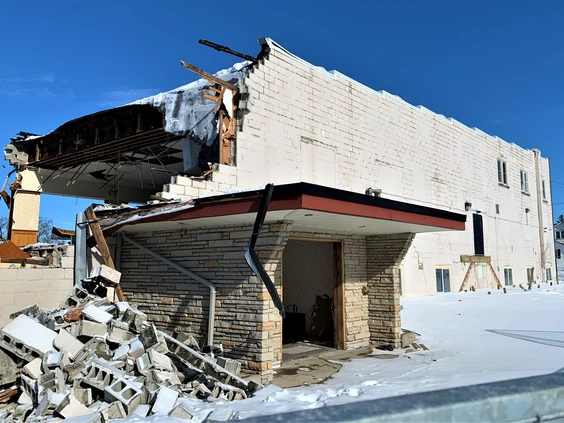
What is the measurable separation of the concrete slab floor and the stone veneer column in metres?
0.65

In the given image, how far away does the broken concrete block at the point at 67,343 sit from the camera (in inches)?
276

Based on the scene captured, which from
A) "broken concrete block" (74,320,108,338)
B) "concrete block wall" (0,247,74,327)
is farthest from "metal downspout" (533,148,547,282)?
"broken concrete block" (74,320,108,338)

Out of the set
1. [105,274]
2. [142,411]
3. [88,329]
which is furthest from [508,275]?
[142,411]

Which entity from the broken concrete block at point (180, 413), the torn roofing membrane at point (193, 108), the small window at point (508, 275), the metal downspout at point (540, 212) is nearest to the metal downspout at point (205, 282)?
the broken concrete block at point (180, 413)

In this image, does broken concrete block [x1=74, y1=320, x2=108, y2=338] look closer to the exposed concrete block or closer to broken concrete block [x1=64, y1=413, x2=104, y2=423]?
the exposed concrete block

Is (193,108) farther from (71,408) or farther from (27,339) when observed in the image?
(71,408)

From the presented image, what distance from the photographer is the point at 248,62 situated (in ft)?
40.6

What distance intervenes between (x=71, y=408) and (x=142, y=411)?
2.76 ft

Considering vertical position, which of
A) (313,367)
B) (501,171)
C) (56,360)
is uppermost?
(501,171)

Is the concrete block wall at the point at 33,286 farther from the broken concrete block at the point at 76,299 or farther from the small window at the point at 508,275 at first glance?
the small window at the point at 508,275

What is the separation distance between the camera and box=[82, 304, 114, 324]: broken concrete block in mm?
7629

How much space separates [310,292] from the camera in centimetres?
1258

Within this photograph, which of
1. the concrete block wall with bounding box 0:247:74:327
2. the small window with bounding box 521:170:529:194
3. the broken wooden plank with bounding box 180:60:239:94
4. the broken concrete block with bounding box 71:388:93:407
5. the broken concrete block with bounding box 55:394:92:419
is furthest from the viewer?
the small window with bounding box 521:170:529:194

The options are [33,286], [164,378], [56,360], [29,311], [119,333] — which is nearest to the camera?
[56,360]
